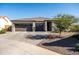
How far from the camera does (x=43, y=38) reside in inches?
456

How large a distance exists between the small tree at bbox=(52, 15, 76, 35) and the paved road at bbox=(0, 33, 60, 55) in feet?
2.99

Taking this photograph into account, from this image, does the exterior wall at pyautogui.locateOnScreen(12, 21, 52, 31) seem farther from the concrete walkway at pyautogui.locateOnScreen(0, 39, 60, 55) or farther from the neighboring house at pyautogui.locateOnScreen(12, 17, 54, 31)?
the concrete walkway at pyautogui.locateOnScreen(0, 39, 60, 55)

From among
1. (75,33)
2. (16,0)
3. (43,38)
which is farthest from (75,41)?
(16,0)

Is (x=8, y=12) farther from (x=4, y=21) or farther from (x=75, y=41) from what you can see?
(x=75, y=41)

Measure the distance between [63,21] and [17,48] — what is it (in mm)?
1703

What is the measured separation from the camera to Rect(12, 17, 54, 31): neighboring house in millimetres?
11438

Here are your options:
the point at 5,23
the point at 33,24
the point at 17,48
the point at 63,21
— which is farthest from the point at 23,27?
the point at 63,21

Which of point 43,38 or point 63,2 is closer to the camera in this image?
point 63,2

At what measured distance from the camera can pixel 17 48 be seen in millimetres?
11250

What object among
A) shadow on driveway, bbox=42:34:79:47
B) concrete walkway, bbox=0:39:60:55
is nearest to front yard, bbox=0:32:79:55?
shadow on driveway, bbox=42:34:79:47

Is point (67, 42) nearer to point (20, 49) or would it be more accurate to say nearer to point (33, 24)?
point (33, 24)

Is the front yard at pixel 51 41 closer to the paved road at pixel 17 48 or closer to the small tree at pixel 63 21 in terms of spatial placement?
the paved road at pixel 17 48

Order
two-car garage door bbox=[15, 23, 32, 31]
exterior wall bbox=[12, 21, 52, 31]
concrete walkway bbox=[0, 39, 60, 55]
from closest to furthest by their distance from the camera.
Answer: concrete walkway bbox=[0, 39, 60, 55] → exterior wall bbox=[12, 21, 52, 31] → two-car garage door bbox=[15, 23, 32, 31]
